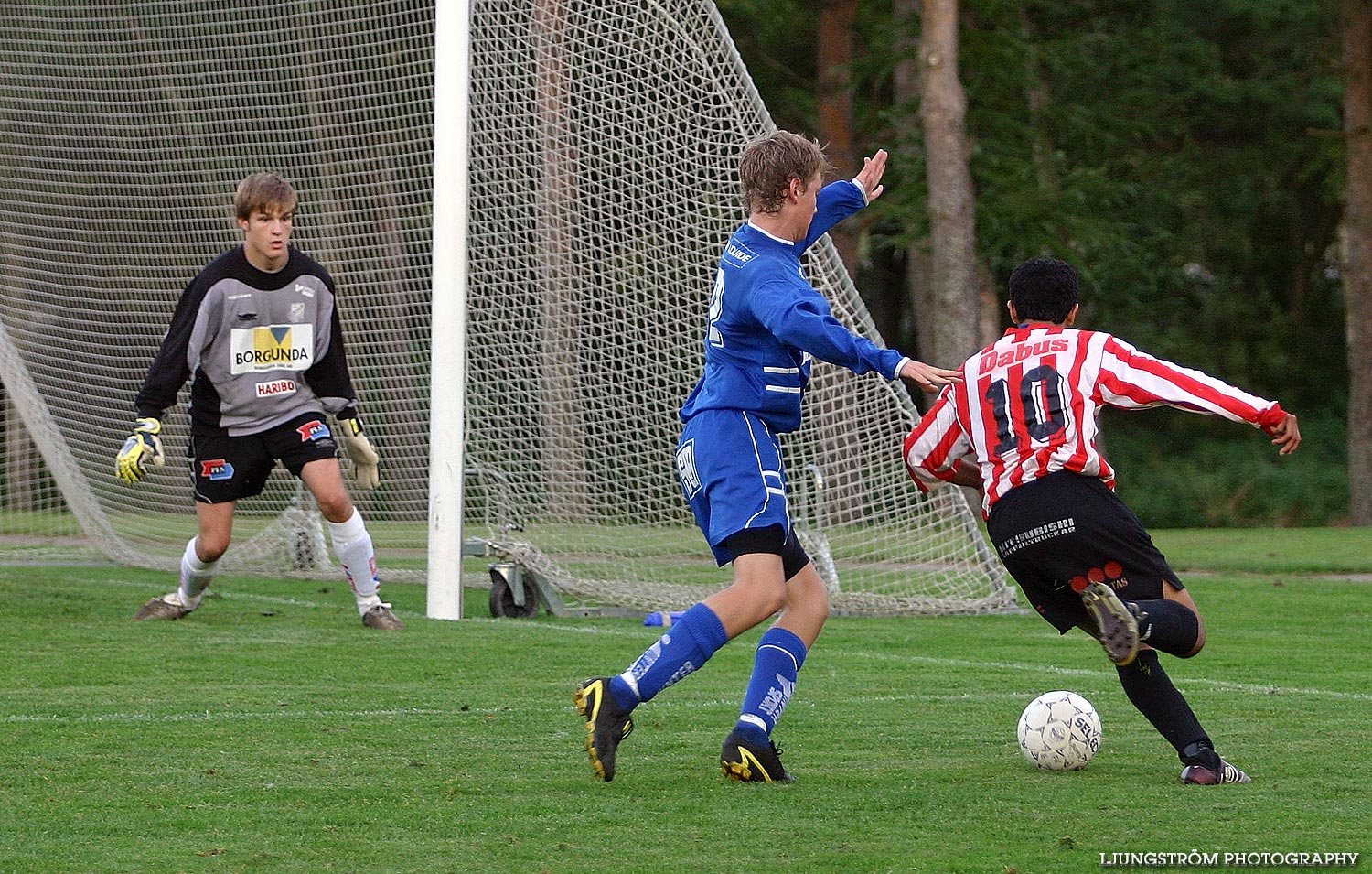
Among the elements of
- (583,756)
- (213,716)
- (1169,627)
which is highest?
(1169,627)

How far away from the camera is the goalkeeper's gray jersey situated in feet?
25.2

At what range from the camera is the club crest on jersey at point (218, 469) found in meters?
7.79

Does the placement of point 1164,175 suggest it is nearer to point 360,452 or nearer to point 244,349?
point 360,452

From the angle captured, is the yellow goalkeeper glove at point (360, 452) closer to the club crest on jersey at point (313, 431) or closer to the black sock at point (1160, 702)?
the club crest on jersey at point (313, 431)

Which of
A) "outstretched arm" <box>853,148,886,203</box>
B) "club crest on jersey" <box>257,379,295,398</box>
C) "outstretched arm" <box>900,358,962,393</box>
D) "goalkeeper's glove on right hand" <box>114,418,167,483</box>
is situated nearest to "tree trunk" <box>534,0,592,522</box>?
"club crest on jersey" <box>257,379,295,398</box>

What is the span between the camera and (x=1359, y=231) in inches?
781

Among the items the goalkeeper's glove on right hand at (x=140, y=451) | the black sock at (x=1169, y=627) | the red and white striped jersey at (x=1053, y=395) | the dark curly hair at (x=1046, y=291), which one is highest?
the dark curly hair at (x=1046, y=291)

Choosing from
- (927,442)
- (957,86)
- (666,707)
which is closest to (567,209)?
(666,707)

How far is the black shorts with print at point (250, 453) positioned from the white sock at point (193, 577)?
1.12 ft

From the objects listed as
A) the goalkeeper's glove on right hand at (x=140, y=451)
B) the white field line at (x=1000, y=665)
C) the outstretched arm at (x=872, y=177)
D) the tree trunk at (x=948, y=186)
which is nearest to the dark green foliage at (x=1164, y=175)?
the tree trunk at (x=948, y=186)

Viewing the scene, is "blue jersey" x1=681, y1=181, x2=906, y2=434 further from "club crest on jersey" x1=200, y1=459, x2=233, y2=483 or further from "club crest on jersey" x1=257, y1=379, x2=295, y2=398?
"club crest on jersey" x1=200, y1=459, x2=233, y2=483

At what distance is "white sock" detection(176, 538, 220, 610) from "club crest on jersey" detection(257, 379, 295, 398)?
35.0 inches

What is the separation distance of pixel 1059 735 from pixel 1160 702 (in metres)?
0.30

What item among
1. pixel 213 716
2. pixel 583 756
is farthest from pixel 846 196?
pixel 213 716
